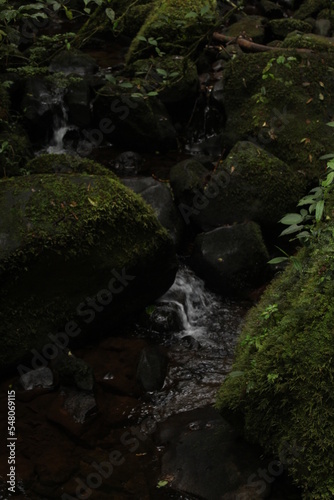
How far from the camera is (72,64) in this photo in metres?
9.36

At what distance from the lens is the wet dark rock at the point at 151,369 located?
4.45 meters

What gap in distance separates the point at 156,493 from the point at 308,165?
4941mm

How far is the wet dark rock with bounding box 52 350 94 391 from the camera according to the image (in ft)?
14.1

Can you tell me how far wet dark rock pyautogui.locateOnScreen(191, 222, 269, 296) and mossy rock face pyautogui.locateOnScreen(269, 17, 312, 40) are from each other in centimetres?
650

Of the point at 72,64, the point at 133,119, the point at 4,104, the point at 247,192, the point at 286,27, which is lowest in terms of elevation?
the point at 247,192

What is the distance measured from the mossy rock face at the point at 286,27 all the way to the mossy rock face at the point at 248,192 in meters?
5.48

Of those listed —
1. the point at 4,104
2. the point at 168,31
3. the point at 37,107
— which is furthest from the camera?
the point at 168,31

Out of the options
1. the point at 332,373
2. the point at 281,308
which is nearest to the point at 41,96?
the point at 281,308

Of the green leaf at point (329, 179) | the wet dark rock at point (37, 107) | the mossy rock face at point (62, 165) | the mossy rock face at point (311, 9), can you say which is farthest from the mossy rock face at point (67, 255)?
the mossy rock face at point (311, 9)

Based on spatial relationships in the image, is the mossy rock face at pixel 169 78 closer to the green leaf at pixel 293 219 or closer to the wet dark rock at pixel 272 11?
the wet dark rock at pixel 272 11

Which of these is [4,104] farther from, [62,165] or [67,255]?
[67,255]

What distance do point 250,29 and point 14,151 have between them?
6585mm

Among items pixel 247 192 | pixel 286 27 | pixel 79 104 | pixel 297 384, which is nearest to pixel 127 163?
pixel 79 104

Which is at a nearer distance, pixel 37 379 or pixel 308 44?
pixel 37 379
